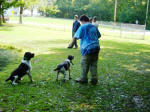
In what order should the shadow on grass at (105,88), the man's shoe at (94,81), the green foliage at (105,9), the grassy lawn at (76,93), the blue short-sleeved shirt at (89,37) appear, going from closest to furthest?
the grassy lawn at (76,93) < the shadow on grass at (105,88) < the blue short-sleeved shirt at (89,37) < the man's shoe at (94,81) < the green foliage at (105,9)

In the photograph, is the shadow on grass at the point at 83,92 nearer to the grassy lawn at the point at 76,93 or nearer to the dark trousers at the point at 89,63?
the grassy lawn at the point at 76,93

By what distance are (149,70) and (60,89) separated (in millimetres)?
5407

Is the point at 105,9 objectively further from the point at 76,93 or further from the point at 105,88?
the point at 76,93

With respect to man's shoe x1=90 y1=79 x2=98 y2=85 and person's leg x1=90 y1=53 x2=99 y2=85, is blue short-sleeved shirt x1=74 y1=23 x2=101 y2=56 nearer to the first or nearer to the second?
person's leg x1=90 y1=53 x2=99 y2=85

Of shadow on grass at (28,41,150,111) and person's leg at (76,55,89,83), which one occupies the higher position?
person's leg at (76,55,89,83)

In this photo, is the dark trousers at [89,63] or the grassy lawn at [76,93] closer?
the grassy lawn at [76,93]

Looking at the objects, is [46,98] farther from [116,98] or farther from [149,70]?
[149,70]

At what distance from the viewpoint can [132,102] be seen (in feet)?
22.0

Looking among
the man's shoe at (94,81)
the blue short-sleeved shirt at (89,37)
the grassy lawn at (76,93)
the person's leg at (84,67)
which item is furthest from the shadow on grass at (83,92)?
the blue short-sleeved shirt at (89,37)

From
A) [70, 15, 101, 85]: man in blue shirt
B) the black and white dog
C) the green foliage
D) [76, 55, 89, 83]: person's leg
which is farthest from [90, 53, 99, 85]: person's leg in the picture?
the green foliage

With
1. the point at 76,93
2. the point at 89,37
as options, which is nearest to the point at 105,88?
the point at 76,93

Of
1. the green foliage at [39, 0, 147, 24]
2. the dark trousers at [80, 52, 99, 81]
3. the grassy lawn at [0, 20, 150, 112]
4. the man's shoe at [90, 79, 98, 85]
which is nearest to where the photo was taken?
the grassy lawn at [0, 20, 150, 112]

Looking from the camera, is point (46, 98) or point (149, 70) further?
point (149, 70)

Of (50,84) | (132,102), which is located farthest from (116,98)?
(50,84)
